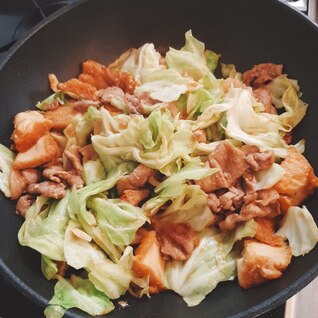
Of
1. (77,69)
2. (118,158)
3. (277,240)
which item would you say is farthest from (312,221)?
(77,69)

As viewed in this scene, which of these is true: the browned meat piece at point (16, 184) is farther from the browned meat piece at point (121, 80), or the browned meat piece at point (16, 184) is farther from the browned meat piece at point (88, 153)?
the browned meat piece at point (121, 80)

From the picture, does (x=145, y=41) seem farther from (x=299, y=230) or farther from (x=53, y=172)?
(x=299, y=230)

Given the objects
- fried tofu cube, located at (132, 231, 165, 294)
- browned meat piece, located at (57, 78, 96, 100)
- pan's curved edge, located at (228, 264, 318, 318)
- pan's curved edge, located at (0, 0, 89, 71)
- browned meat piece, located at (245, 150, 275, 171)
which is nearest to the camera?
pan's curved edge, located at (228, 264, 318, 318)

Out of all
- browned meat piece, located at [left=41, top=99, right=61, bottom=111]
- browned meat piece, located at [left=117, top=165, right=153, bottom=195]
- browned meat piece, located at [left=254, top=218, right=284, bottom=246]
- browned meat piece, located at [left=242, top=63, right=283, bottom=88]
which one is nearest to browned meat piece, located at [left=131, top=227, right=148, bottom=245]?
browned meat piece, located at [left=117, top=165, right=153, bottom=195]

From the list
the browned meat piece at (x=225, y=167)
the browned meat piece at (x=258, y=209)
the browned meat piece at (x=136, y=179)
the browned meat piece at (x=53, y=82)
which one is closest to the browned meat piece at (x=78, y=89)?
the browned meat piece at (x=53, y=82)

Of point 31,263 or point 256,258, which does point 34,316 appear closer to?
point 31,263

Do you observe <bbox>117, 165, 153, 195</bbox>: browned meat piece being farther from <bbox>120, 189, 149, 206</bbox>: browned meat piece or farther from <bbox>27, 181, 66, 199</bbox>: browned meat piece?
<bbox>27, 181, 66, 199</bbox>: browned meat piece
